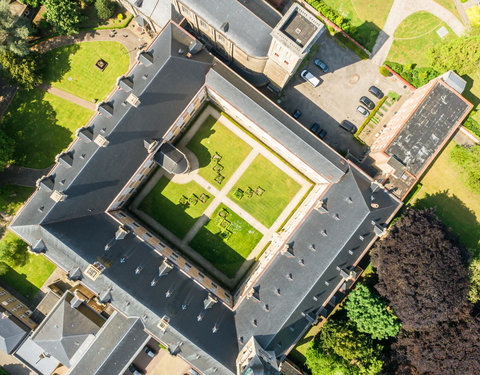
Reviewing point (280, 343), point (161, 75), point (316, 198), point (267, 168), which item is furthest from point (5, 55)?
point (280, 343)

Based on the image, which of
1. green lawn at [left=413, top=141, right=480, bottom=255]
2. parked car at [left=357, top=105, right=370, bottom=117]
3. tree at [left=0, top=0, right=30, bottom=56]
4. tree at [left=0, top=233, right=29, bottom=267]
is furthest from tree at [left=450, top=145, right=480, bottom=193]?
tree at [left=0, top=233, right=29, bottom=267]

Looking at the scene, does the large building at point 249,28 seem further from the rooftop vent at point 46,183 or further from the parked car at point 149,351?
the parked car at point 149,351

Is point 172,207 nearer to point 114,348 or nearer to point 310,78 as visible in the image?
point 114,348

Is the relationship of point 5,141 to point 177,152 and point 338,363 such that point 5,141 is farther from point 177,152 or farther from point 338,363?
point 338,363

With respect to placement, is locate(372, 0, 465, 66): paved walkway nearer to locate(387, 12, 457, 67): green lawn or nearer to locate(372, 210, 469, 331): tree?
locate(387, 12, 457, 67): green lawn

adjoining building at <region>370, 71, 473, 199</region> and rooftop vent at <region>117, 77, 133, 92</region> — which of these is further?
adjoining building at <region>370, 71, 473, 199</region>

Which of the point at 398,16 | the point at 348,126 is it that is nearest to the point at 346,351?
the point at 348,126
